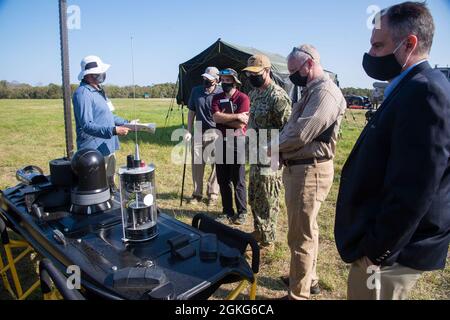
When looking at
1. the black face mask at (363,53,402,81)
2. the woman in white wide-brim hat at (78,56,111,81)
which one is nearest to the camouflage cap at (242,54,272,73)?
the woman in white wide-brim hat at (78,56,111,81)

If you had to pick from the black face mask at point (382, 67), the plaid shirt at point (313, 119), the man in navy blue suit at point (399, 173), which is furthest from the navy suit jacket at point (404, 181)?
the plaid shirt at point (313, 119)

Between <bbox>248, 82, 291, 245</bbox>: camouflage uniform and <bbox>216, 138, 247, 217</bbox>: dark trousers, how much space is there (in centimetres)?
75

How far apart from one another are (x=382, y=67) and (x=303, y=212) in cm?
128

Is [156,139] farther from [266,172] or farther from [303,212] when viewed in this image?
[303,212]

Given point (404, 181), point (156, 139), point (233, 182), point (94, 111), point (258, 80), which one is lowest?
point (233, 182)

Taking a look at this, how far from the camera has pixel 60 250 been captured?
5.56 feet

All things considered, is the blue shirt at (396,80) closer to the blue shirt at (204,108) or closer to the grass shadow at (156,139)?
the blue shirt at (204,108)

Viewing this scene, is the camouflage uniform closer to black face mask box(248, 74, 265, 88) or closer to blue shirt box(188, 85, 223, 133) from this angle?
black face mask box(248, 74, 265, 88)

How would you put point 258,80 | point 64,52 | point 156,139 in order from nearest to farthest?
point 258,80
point 64,52
point 156,139

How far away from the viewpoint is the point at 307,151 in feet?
7.87

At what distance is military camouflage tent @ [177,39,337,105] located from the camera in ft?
25.6

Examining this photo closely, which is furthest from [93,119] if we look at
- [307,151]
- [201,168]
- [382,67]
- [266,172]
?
[382,67]
